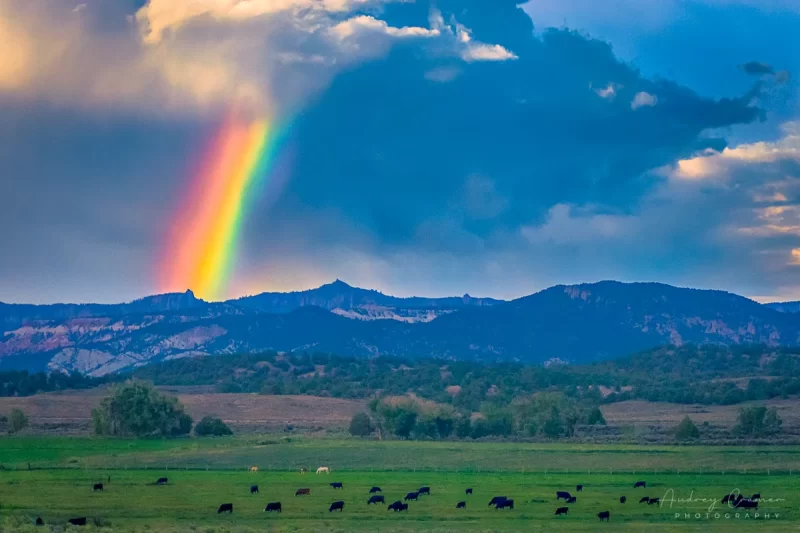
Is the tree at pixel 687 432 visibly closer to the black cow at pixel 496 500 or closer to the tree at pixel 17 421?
the black cow at pixel 496 500

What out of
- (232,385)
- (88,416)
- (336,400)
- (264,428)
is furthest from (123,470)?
(232,385)

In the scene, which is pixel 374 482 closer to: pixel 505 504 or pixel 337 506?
pixel 337 506

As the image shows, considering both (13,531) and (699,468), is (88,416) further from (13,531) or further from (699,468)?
(13,531)

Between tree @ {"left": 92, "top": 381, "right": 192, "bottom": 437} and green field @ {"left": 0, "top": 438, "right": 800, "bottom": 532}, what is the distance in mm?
8945

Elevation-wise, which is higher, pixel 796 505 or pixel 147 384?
pixel 147 384

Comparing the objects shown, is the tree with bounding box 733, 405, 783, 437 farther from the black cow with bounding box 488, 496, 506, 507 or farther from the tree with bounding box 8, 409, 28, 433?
the tree with bounding box 8, 409, 28, 433

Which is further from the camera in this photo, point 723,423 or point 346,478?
point 723,423

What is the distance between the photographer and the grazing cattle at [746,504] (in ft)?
160

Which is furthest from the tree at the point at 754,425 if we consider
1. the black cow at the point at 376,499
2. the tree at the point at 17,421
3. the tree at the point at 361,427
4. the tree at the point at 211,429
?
the tree at the point at 17,421

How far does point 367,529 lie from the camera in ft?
140

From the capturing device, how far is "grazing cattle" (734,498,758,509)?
48.8 metres

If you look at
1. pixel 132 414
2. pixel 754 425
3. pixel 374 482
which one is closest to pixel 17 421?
pixel 132 414

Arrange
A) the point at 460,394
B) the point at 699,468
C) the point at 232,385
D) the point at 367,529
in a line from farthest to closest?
the point at 232,385
the point at 460,394
the point at 699,468
the point at 367,529

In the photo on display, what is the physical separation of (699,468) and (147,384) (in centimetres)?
6364
